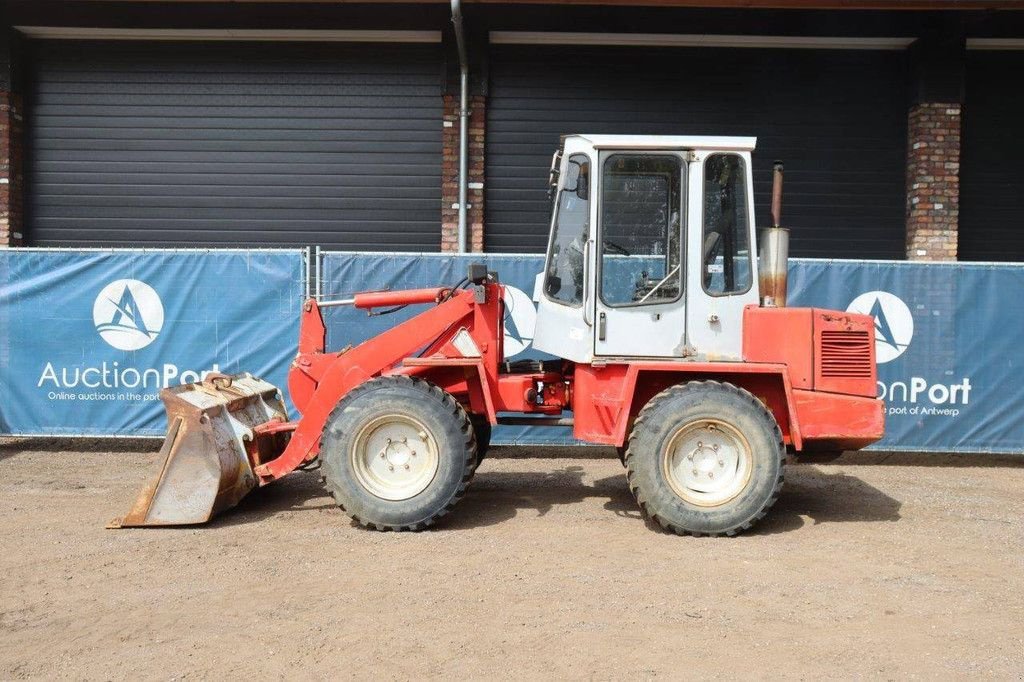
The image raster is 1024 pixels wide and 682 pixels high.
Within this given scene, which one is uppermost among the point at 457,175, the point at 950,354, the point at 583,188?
the point at 457,175

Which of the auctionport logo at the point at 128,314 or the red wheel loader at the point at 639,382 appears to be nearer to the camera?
the red wheel loader at the point at 639,382

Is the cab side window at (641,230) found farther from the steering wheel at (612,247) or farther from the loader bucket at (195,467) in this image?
the loader bucket at (195,467)

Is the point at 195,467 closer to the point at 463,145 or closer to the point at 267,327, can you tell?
the point at 267,327

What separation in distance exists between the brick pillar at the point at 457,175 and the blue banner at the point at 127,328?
3.05m

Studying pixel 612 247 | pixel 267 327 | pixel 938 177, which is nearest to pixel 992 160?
pixel 938 177

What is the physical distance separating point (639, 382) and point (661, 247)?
99cm

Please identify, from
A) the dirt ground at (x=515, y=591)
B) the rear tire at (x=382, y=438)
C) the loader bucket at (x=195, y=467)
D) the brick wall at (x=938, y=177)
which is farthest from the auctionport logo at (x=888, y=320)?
the loader bucket at (x=195, y=467)

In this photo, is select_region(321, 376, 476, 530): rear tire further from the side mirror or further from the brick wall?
the brick wall

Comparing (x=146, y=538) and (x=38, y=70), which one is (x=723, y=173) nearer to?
(x=146, y=538)

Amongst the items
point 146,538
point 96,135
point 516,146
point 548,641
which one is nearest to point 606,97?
point 516,146

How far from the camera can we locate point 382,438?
20.8 ft

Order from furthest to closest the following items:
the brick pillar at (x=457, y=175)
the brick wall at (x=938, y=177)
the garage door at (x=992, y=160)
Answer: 1. the garage door at (x=992, y=160)
2. the brick pillar at (x=457, y=175)
3. the brick wall at (x=938, y=177)

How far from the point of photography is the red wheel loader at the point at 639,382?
617 centimetres

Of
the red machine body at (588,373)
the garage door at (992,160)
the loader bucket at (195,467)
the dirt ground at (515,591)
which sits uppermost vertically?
the garage door at (992,160)
